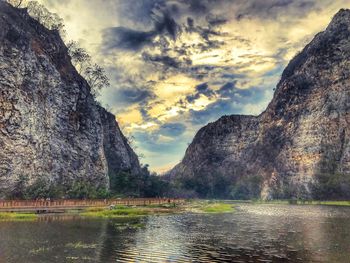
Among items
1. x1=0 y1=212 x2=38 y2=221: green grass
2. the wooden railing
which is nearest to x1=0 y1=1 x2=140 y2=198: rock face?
the wooden railing

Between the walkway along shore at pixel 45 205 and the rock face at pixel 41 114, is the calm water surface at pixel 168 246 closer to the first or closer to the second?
the walkway along shore at pixel 45 205

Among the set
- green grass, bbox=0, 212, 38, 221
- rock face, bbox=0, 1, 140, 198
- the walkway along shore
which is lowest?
green grass, bbox=0, 212, 38, 221

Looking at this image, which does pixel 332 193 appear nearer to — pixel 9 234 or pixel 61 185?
pixel 61 185

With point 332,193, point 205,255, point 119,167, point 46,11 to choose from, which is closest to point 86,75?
point 46,11

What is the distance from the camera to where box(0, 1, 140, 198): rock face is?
281 ft

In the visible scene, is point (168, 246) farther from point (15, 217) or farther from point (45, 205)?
point (45, 205)

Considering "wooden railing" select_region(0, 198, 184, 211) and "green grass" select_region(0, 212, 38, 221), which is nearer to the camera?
"green grass" select_region(0, 212, 38, 221)

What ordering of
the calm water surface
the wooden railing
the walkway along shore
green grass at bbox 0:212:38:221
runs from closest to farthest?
the calm water surface → green grass at bbox 0:212:38:221 → the walkway along shore → the wooden railing

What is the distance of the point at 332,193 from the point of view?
171m

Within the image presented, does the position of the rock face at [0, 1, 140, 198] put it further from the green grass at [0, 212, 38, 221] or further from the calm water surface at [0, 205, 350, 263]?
the calm water surface at [0, 205, 350, 263]

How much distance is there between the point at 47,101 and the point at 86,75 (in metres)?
54.7

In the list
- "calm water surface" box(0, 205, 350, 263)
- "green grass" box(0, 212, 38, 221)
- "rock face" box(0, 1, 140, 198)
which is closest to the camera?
"calm water surface" box(0, 205, 350, 263)

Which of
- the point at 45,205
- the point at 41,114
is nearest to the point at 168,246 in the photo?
the point at 45,205

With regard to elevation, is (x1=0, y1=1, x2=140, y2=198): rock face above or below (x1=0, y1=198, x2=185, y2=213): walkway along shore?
above
